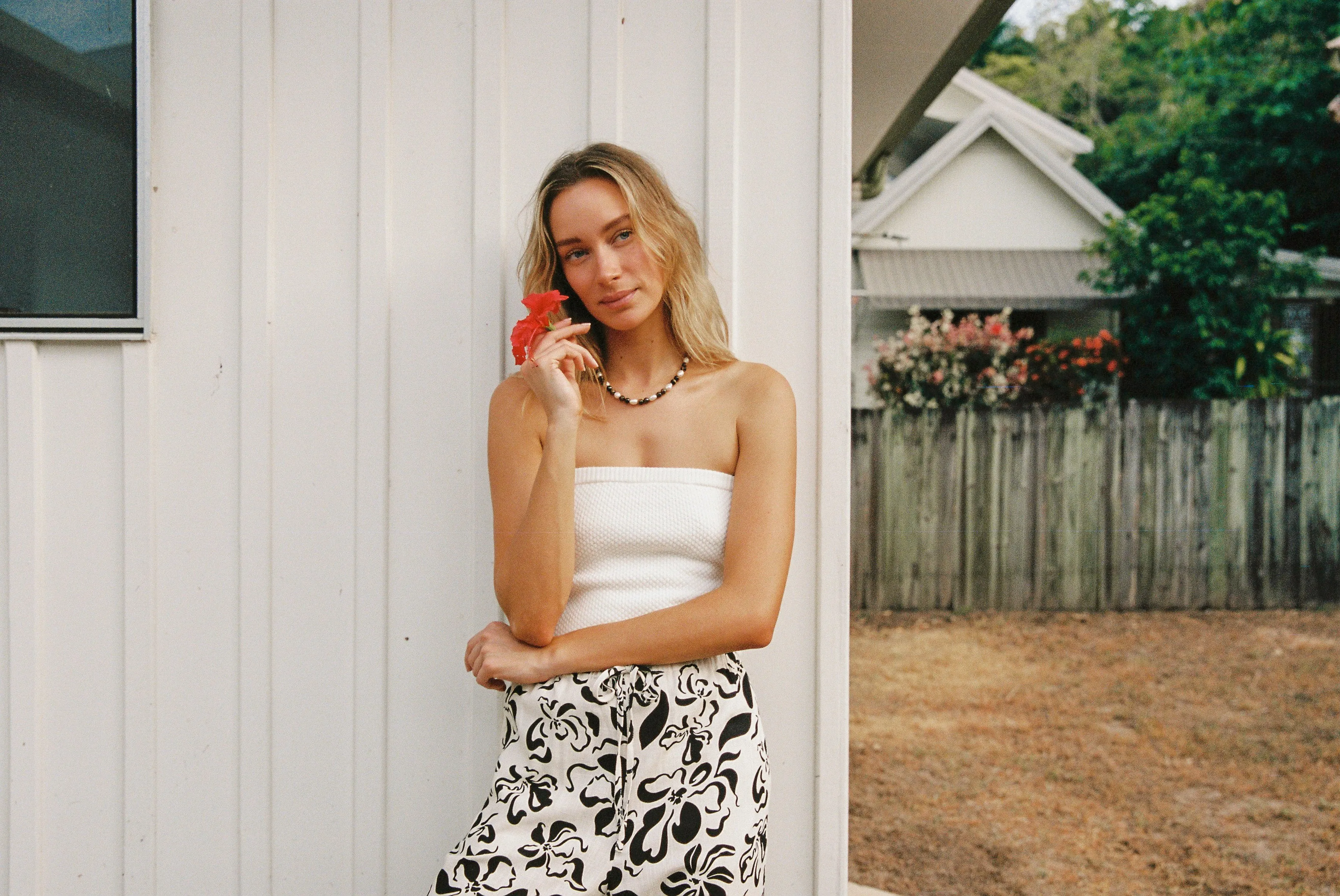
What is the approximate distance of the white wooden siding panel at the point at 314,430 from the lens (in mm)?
1975

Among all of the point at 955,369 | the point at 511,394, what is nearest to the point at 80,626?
the point at 511,394

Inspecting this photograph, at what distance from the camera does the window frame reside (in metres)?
1.94

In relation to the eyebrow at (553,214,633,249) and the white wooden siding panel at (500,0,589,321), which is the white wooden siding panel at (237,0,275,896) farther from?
the eyebrow at (553,214,633,249)

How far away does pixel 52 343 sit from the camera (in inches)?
78.4

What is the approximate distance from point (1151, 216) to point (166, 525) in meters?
10.4

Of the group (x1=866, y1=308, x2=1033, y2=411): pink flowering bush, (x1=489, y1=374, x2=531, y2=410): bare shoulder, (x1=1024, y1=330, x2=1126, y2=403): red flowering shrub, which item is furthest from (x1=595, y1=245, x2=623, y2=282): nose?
(x1=1024, y1=330, x2=1126, y2=403): red flowering shrub

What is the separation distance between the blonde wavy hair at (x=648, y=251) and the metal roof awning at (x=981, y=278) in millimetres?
10154

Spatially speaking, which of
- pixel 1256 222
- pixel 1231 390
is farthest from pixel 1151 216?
pixel 1231 390

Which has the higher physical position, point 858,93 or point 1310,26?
point 1310,26

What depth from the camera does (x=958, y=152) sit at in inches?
502

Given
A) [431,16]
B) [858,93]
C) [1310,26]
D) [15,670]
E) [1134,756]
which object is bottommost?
[1134,756]

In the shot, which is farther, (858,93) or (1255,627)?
(1255,627)

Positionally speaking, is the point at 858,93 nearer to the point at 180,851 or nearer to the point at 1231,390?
the point at 180,851

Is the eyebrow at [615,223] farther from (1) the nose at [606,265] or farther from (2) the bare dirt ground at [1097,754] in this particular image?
(2) the bare dirt ground at [1097,754]
